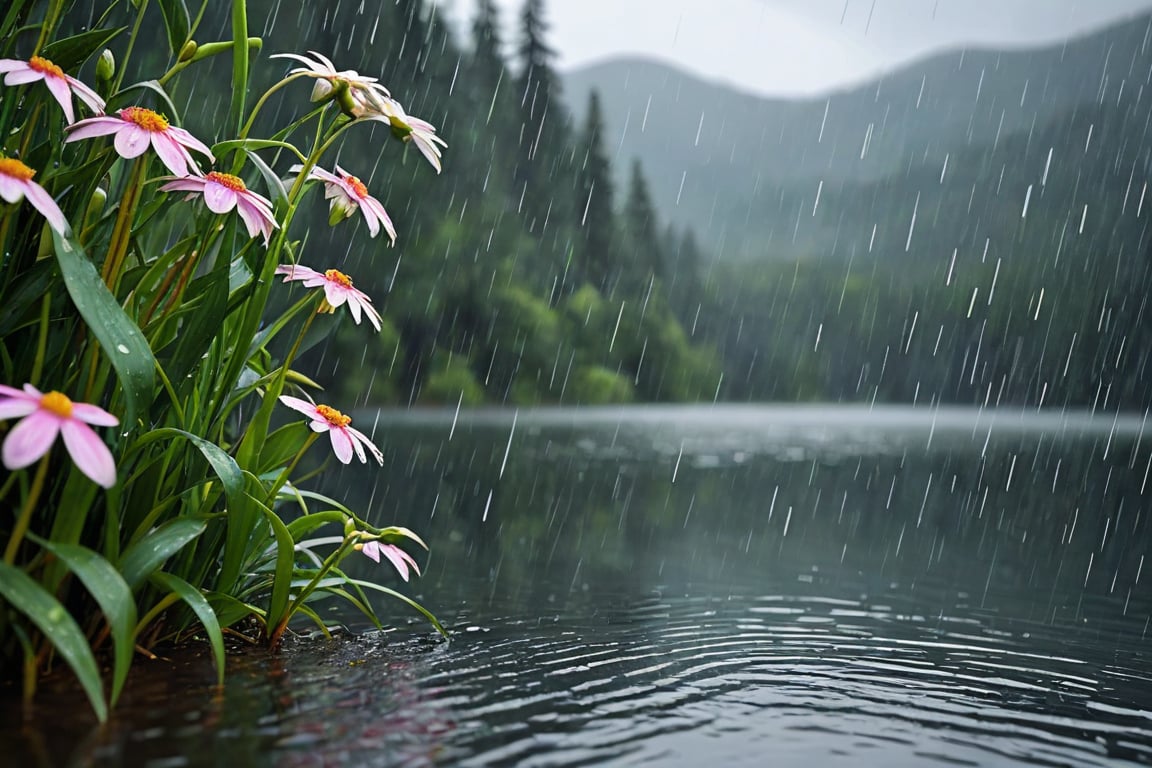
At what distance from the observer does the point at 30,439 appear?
1.65 metres

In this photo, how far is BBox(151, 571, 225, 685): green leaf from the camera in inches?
80.7

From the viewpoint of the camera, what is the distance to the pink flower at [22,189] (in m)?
1.76

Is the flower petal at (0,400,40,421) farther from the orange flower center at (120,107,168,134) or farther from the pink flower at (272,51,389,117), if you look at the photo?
the pink flower at (272,51,389,117)

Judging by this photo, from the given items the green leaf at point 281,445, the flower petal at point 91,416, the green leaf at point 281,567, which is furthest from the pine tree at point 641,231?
the flower petal at point 91,416

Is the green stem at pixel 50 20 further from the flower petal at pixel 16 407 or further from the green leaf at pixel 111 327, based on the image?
the flower petal at pixel 16 407

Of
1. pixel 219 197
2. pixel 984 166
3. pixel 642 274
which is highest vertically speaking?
pixel 984 166

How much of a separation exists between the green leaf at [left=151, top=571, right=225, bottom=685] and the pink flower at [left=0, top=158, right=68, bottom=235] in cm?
85

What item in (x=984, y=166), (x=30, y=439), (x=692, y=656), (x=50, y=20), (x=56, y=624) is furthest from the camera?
(x=984, y=166)

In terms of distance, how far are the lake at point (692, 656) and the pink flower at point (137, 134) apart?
1206 millimetres

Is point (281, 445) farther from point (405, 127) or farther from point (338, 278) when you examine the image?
point (405, 127)

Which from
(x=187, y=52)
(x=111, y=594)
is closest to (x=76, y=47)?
(x=187, y=52)

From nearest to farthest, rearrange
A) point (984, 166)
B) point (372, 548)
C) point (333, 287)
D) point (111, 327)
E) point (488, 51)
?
point (111, 327) → point (333, 287) → point (372, 548) → point (488, 51) → point (984, 166)

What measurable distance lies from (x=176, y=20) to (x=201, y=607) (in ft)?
5.02

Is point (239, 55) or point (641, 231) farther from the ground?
point (641, 231)
